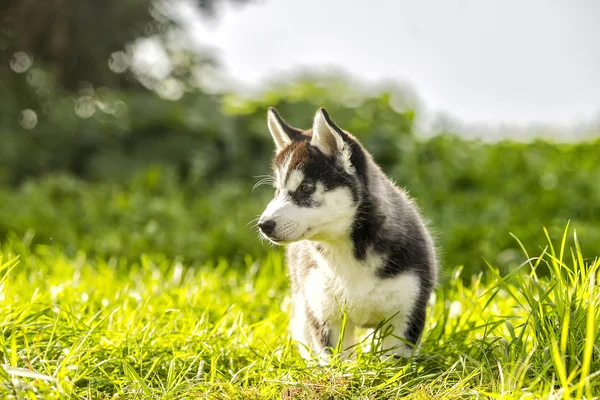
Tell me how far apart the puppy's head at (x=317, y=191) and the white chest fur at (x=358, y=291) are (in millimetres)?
169

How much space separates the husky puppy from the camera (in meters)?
3.54

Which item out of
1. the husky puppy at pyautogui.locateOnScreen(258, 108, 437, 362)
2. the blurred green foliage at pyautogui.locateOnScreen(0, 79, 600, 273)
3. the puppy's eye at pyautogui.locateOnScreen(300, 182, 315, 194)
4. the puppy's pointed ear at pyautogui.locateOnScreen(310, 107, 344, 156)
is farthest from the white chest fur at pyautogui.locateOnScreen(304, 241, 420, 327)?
the blurred green foliage at pyautogui.locateOnScreen(0, 79, 600, 273)

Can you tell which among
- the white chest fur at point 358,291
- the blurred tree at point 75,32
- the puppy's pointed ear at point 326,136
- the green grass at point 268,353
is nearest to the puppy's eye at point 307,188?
the puppy's pointed ear at point 326,136

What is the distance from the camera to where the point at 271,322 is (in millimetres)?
4457

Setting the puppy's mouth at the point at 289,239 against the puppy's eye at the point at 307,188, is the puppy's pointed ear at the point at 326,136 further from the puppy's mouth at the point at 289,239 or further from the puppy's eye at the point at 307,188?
the puppy's mouth at the point at 289,239

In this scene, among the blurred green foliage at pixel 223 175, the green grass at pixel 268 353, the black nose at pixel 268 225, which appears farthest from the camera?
the blurred green foliage at pixel 223 175

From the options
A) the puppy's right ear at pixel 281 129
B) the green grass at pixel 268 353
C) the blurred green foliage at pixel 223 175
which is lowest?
the blurred green foliage at pixel 223 175

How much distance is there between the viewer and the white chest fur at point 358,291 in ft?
11.7

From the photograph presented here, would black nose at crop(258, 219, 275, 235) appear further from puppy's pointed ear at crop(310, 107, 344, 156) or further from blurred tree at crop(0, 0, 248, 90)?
blurred tree at crop(0, 0, 248, 90)

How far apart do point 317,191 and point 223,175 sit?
21.7 feet

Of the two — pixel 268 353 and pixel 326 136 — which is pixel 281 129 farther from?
pixel 268 353

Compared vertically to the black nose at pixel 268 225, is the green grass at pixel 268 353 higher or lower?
lower

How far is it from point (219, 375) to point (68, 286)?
1.95m

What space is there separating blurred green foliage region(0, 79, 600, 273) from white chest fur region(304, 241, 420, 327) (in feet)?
10.3
